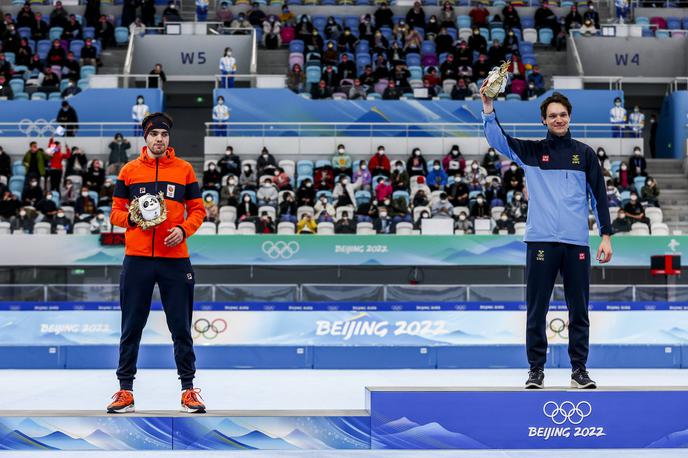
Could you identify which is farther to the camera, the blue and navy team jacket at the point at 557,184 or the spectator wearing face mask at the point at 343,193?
the spectator wearing face mask at the point at 343,193

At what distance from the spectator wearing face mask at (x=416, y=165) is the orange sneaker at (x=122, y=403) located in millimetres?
18437

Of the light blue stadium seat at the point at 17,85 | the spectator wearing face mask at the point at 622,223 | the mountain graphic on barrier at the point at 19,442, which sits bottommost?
the mountain graphic on barrier at the point at 19,442

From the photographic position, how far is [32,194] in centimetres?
2317

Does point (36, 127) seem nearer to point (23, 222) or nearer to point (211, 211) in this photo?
point (23, 222)

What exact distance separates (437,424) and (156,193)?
2.47 meters

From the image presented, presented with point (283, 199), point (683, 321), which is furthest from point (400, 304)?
point (283, 199)

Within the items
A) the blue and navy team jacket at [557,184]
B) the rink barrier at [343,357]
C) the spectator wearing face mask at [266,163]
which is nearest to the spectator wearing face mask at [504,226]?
the spectator wearing face mask at [266,163]

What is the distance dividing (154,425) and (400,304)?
10.4 metres

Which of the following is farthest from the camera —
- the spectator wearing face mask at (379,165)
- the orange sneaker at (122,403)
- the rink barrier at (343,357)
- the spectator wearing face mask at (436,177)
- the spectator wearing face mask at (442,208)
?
the spectator wearing face mask at (379,165)

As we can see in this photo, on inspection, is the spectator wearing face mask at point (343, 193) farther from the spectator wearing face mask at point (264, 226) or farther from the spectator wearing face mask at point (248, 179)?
the spectator wearing face mask at point (248, 179)

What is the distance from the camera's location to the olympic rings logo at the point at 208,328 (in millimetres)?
15952

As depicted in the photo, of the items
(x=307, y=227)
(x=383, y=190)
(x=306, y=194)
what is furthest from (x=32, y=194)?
(x=383, y=190)

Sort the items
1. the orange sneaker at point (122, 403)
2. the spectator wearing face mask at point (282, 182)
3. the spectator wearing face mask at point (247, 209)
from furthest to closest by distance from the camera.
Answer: the spectator wearing face mask at point (282, 182), the spectator wearing face mask at point (247, 209), the orange sneaker at point (122, 403)

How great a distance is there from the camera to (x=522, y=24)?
32250 millimetres
